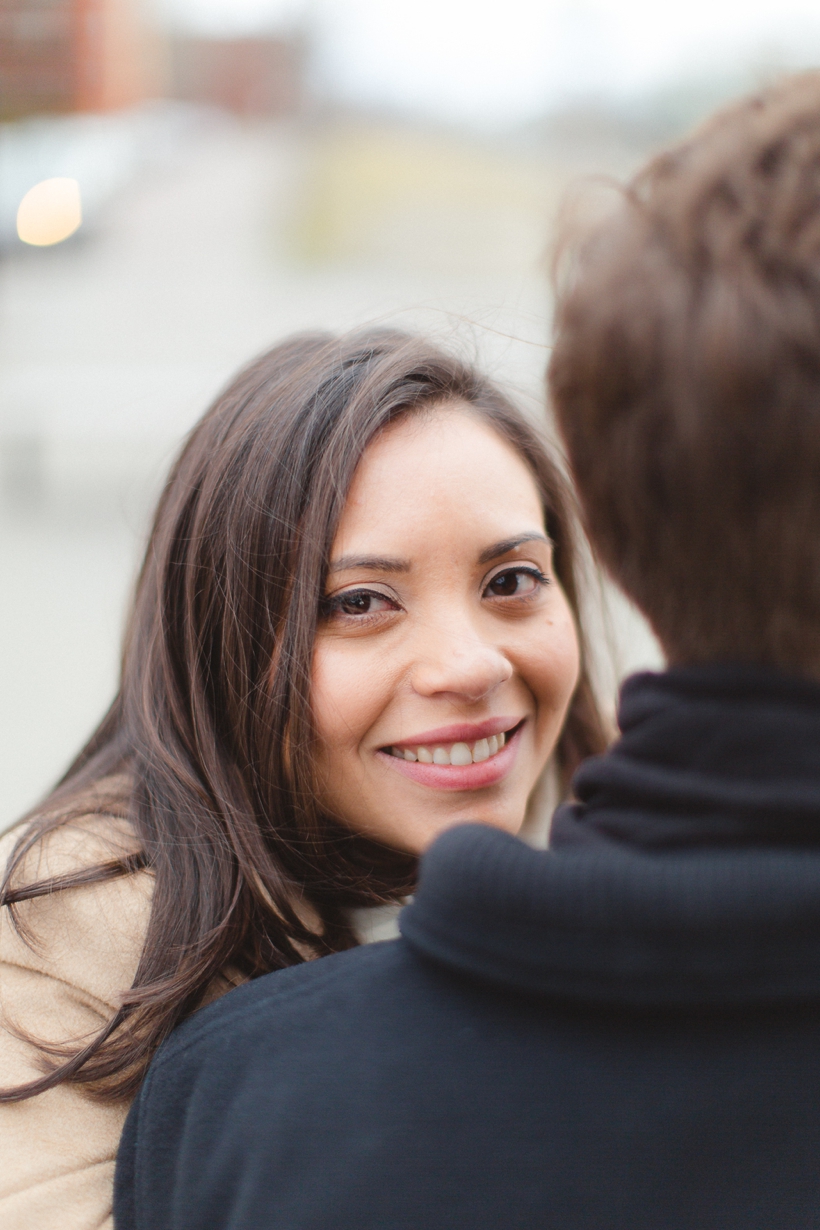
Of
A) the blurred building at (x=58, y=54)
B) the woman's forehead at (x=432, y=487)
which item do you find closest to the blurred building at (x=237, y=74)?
the blurred building at (x=58, y=54)

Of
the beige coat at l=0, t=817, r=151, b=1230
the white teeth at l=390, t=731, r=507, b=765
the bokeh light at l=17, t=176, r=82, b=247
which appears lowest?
the beige coat at l=0, t=817, r=151, b=1230

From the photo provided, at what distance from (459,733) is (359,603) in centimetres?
21

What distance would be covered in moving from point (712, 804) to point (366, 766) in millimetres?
784

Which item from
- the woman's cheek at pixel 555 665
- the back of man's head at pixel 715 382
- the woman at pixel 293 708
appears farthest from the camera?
the woman's cheek at pixel 555 665

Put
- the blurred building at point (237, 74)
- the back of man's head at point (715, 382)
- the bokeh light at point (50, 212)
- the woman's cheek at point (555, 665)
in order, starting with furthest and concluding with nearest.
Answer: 1. the blurred building at point (237, 74)
2. the bokeh light at point (50, 212)
3. the woman's cheek at point (555, 665)
4. the back of man's head at point (715, 382)

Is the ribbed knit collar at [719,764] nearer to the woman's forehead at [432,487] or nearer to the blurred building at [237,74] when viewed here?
the woman's forehead at [432,487]

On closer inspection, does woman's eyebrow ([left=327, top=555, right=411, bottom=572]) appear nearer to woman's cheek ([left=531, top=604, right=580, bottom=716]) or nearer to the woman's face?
the woman's face

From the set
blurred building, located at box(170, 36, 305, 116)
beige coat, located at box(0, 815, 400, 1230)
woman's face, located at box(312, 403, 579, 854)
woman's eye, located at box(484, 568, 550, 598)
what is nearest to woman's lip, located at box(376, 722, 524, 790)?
woman's face, located at box(312, 403, 579, 854)

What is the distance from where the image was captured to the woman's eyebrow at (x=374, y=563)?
4.54 ft

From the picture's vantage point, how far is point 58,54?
14.8 metres

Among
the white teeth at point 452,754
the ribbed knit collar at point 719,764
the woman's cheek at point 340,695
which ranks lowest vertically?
the white teeth at point 452,754

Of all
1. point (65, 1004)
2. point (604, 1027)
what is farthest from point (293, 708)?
point (604, 1027)

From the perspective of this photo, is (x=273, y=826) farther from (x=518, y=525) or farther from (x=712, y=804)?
(x=712, y=804)

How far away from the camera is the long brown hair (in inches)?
53.1
